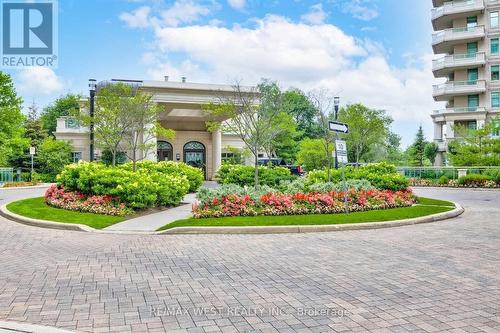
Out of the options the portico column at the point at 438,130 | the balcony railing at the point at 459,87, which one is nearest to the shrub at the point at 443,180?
the balcony railing at the point at 459,87

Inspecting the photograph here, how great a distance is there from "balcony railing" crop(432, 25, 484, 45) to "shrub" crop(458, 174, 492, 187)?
2298cm

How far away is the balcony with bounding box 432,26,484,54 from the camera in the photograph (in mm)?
46062

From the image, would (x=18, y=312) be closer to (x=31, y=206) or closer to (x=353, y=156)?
(x=31, y=206)

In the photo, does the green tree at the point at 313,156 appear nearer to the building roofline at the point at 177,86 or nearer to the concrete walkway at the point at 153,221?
the building roofline at the point at 177,86

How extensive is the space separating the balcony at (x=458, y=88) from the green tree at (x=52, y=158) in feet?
128

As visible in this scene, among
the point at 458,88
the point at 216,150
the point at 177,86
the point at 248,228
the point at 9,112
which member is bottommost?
the point at 248,228

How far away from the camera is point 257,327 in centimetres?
472

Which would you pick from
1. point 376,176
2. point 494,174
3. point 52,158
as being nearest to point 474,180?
point 494,174

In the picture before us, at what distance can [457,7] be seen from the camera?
47.0 meters

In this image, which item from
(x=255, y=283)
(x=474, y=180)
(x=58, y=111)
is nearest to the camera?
(x=255, y=283)

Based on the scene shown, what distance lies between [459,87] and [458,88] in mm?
153

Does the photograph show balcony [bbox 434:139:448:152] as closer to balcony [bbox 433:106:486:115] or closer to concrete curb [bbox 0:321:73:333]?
balcony [bbox 433:106:486:115]

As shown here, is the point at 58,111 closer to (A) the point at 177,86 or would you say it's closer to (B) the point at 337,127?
(A) the point at 177,86

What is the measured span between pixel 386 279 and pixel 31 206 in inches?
548
